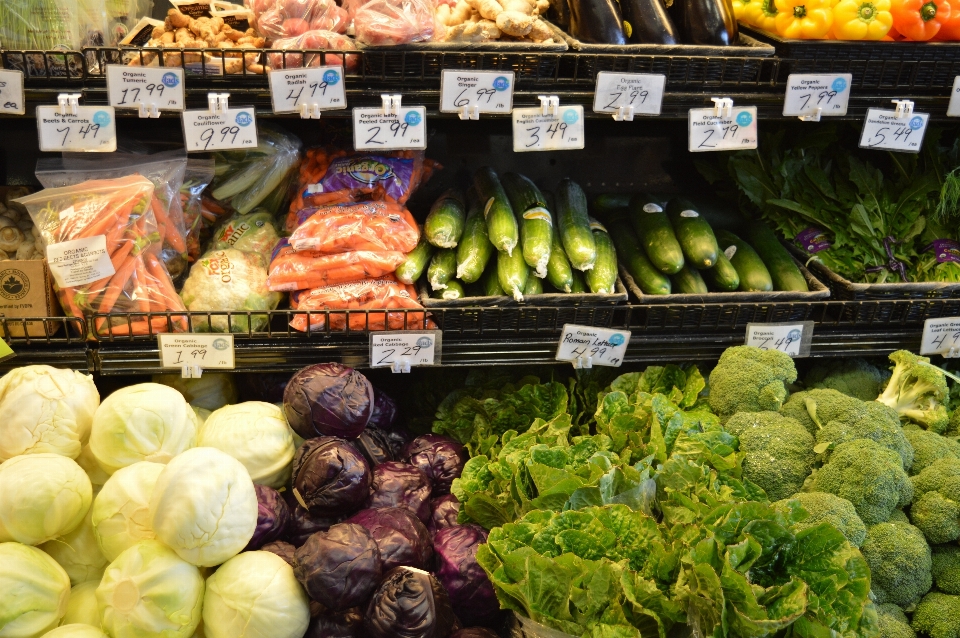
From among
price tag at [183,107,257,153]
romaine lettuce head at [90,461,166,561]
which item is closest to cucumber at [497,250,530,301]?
price tag at [183,107,257,153]

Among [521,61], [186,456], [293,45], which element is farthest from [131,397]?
[521,61]

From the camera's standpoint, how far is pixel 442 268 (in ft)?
6.04

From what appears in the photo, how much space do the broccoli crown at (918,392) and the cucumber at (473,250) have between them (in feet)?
3.29

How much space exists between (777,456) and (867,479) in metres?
0.17

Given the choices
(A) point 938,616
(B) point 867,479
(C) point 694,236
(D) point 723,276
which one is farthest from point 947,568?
(C) point 694,236

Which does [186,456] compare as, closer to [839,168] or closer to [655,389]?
[655,389]

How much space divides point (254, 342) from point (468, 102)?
2.30 feet

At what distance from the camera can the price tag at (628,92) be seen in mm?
1646

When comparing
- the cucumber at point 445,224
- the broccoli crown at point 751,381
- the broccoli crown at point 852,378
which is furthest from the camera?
the broccoli crown at point 852,378

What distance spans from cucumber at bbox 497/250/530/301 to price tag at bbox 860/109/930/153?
83 cm

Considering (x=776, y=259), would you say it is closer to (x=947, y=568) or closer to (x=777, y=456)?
(x=777, y=456)

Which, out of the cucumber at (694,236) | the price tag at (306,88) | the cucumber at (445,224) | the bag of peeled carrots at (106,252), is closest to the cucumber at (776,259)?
the cucumber at (694,236)

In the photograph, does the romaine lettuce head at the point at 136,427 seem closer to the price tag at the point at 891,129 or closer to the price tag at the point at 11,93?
the price tag at the point at 11,93

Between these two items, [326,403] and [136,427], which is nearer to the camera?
[136,427]
